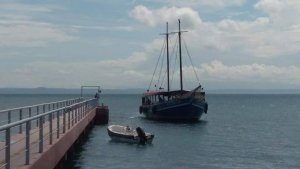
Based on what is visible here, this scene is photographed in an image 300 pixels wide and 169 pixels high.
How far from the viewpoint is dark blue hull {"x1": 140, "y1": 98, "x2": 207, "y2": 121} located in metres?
65.8

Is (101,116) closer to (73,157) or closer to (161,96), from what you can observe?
(161,96)

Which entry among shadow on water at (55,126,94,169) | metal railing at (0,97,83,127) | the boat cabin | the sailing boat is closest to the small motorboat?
shadow on water at (55,126,94,169)

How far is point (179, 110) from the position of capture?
66.7 m

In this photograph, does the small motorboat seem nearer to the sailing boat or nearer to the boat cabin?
the sailing boat

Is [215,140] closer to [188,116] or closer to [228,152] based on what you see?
[228,152]

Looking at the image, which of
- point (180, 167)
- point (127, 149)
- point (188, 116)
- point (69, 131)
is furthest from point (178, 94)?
point (69, 131)

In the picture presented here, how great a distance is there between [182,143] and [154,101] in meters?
28.2

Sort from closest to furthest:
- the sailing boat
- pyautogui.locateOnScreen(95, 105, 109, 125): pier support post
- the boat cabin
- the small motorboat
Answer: the small motorboat < pyautogui.locateOnScreen(95, 105, 109, 125): pier support post < the sailing boat < the boat cabin

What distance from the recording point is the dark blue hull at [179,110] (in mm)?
65750

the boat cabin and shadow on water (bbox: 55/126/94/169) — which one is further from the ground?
the boat cabin

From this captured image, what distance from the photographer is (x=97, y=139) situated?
42.7m

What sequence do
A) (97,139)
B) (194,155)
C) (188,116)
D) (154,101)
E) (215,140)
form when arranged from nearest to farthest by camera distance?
(194,155) → (97,139) → (215,140) → (188,116) → (154,101)

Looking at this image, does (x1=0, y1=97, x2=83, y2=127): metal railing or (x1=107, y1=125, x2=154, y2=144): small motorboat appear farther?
(x1=107, y1=125, x2=154, y2=144): small motorboat

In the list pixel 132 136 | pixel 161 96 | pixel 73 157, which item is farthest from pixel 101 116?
pixel 73 157
